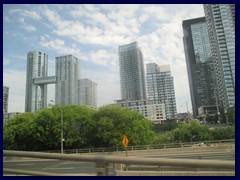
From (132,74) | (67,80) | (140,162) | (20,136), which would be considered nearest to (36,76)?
(67,80)

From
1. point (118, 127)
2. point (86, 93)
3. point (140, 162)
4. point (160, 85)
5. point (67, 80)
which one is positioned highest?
point (160, 85)

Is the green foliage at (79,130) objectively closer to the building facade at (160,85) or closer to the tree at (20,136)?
the tree at (20,136)

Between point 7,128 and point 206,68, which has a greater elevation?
point 206,68

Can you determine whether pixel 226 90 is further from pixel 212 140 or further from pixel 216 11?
pixel 212 140

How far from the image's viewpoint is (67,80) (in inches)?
3354

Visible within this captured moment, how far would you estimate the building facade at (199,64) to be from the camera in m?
103

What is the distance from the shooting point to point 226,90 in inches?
3036

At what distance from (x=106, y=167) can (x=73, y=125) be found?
78.4 ft

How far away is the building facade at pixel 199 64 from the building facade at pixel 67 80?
63.3 meters

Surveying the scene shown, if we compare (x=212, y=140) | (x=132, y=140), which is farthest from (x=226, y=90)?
(x=132, y=140)

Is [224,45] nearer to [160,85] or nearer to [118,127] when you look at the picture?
[160,85]

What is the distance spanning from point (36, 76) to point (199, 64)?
84767 mm

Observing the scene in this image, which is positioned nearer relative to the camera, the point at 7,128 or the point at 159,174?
the point at 159,174

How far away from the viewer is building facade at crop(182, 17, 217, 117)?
10319 cm
